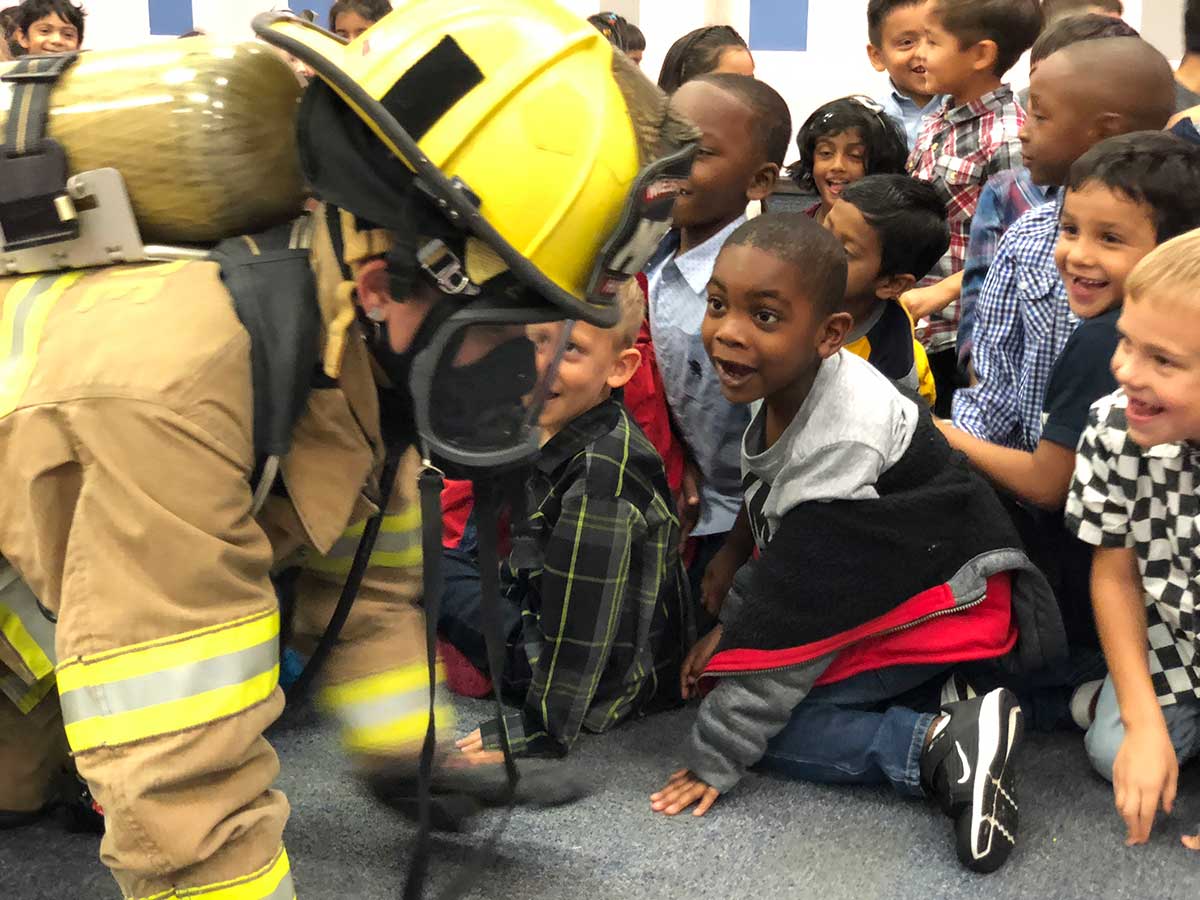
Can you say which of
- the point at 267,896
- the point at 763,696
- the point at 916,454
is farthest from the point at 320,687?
the point at 916,454

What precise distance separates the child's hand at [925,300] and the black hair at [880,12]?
3.63ft

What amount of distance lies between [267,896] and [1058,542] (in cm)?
144

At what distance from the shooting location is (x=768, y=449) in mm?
1872

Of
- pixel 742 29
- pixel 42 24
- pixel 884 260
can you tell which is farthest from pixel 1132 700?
pixel 42 24

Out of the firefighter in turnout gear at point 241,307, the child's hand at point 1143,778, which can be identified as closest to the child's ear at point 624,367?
the firefighter in turnout gear at point 241,307

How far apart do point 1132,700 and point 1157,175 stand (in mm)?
765

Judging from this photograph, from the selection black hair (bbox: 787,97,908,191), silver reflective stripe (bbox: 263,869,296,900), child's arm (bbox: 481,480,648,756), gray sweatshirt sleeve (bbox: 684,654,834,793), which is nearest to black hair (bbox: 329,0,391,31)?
black hair (bbox: 787,97,908,191)

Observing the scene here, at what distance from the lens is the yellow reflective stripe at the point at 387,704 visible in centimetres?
150

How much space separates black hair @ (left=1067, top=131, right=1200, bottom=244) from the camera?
189 centimetres

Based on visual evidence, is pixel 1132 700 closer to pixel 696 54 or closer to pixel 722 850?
pixel 722 850

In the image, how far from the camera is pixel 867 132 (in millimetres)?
2812

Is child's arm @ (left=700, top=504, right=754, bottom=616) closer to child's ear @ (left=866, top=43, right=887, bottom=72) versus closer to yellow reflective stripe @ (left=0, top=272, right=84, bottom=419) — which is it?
yellow reflective stripe @ (left=0, top=272, right=84, bottom=419)

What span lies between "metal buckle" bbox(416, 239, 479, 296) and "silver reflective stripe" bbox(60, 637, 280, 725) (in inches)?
14.6

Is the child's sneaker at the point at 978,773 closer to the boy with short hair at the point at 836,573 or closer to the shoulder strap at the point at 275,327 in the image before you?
the boy with short hair at the point at 836,573
